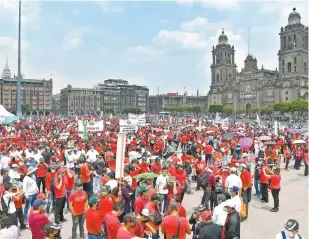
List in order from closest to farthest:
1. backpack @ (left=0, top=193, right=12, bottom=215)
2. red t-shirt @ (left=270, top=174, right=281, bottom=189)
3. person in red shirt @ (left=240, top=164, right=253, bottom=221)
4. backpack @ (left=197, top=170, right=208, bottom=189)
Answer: backpack @ (left=0, top=193, right=12, bottom=215)
backpack @ (left=197, top=170, right=208, bottom=189)
person in red shirt @ (left=240, top=164, right=253, bottom=221)
red t-shirt @ (left=270, top=174, right=281, bottom=189)

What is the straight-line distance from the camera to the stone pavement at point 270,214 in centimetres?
866

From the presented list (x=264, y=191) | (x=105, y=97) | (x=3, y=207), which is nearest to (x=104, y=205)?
(x=3, y=207)

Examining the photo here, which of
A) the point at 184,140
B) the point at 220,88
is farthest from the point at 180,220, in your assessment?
the point at 220,88

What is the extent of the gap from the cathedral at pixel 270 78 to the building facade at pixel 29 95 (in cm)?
6290

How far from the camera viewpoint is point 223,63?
377ft

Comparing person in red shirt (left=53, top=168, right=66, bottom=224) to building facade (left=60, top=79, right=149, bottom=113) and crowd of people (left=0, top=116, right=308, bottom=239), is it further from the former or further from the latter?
building facade (left=60, top=79, right=149, bottom=113)

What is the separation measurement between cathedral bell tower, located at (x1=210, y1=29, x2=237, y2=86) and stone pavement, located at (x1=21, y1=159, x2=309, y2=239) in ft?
340

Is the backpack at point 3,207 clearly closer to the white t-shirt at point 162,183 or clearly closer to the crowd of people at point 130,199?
the crowd of people at point 130,199

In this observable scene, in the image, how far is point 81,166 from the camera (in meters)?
10.3

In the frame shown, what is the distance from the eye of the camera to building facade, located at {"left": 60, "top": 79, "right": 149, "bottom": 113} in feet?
462

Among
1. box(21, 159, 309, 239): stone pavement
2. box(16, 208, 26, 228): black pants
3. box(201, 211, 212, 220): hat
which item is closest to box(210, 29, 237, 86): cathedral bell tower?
box(21, 159, 309, 239): stone pavement

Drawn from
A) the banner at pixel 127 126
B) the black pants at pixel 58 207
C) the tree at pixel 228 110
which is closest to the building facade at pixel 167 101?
the tree at pixel 228 110

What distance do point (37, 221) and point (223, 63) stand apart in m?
114

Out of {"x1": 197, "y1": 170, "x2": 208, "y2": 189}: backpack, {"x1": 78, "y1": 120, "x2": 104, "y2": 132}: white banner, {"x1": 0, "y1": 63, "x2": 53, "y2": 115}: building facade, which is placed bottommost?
{"x1": 197, "y1": 170, "x2": 208, "y2": 189}: backpack
